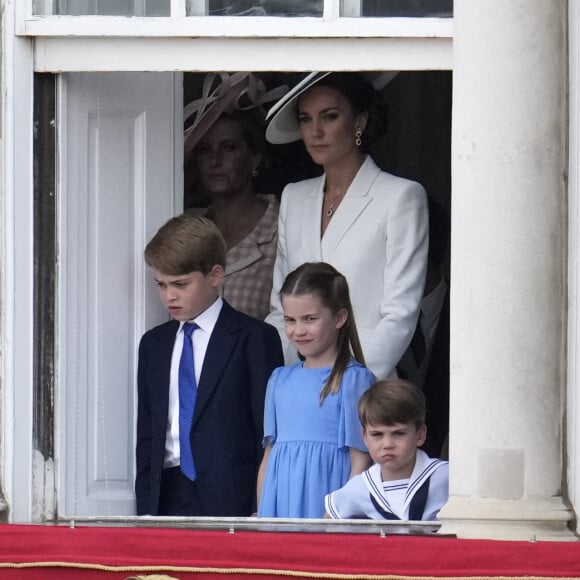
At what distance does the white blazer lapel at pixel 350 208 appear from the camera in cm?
890

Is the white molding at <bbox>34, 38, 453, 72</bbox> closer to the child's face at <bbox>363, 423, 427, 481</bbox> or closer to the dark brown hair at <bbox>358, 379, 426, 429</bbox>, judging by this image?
the dark brown hair at <bbox>358, 379, 426, 429</bbox>

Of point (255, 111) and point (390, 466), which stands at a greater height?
Answer: point (255, 111)

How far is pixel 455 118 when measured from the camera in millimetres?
7977

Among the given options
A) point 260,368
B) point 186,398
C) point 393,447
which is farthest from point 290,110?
point 393,447

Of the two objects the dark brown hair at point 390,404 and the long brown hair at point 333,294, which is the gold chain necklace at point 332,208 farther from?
the dark brown hair at point 390,404

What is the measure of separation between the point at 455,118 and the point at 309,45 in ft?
1.83

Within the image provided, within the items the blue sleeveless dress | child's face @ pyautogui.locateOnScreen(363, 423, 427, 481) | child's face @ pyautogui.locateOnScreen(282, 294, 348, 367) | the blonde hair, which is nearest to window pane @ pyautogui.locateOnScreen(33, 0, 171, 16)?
the blonde hair

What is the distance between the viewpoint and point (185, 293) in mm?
8703

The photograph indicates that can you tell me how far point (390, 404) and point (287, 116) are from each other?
1381mm

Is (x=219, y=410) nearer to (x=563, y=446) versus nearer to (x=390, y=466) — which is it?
(x=390, y=466)

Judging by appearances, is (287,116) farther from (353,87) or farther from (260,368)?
(260,368)

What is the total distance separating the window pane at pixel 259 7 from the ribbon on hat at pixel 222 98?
1161mm

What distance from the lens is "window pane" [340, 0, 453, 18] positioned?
814 cm

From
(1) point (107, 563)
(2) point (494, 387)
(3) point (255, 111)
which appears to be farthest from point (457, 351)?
(3) point (255, 111)
